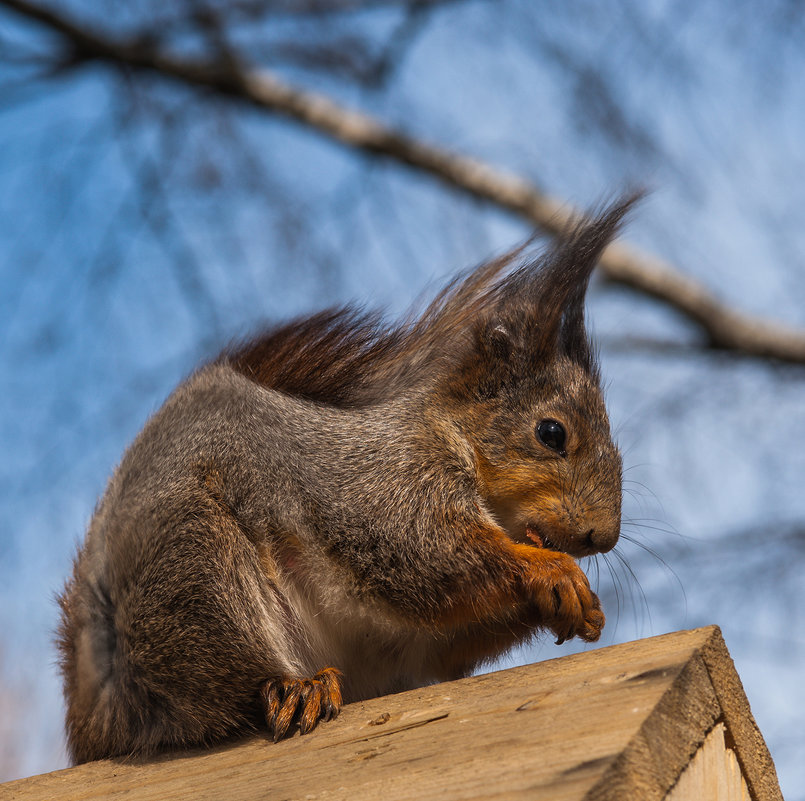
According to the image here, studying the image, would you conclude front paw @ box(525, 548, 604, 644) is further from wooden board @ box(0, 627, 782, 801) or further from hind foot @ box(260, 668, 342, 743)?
hind foot @ box(260, 668, 342, 743)

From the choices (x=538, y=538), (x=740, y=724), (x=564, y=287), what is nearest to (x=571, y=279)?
(x=564, y=287)

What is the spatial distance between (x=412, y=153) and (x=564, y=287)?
2.22 m

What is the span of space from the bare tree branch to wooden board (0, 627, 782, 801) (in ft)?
8.32

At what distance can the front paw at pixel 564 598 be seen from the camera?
143 centimetres

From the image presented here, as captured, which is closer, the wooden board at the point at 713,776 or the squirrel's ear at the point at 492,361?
the wooden board at the point at 713,776

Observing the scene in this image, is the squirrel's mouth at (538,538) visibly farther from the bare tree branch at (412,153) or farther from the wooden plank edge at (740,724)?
the bare tree branch at (412,153)

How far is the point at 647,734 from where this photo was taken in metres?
1.02

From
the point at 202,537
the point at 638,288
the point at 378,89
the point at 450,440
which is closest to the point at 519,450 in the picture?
the point at 450,440

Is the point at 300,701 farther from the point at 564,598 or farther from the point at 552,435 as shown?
the point at 552,435

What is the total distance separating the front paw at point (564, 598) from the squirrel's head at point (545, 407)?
145 mm

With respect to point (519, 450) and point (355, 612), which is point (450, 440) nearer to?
point (519, 450)

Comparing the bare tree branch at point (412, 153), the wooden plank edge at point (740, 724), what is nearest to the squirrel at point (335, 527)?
the wooden plank edge at point (740, 724)

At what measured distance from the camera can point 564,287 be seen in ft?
6.09

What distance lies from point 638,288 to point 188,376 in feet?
7.81
